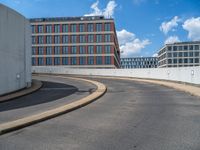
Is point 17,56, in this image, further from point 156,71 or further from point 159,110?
point 156,71

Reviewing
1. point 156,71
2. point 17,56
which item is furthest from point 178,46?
point 17,56

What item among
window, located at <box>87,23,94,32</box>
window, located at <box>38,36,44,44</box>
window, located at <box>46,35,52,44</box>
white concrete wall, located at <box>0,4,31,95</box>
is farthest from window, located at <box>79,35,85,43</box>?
white concrete wall, located at <box>0,4,31,95</box>

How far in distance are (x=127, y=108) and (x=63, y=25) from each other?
87278 mm

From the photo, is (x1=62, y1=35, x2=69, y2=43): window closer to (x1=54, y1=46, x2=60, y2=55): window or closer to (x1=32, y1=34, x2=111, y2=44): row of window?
(x1=32, y1=34, x2=111, y2=44): row of window

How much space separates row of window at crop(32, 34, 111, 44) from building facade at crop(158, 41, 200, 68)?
53.9m

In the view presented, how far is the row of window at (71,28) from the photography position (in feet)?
306

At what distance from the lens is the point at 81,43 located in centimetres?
9362

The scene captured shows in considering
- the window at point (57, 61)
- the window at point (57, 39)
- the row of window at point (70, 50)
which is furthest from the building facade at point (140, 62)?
the window at point (57, 39)

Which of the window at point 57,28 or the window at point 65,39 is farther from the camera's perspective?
the window at point 57,28

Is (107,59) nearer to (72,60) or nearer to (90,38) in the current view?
(90,38)

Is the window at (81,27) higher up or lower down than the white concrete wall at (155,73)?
higher up

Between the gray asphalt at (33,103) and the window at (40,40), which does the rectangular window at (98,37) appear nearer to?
the window at (40,40)

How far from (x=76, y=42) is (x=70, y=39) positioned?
2.52 m

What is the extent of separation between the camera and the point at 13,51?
20.3 metres
